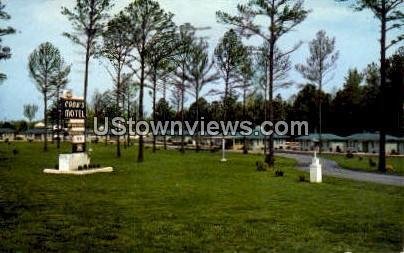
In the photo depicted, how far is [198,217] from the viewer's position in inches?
554

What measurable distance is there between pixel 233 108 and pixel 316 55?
35740 mm

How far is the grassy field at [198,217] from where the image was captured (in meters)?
10.7

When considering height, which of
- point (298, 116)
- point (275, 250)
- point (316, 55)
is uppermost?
point (316, 55)

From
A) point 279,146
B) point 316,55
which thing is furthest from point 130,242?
point 279,146

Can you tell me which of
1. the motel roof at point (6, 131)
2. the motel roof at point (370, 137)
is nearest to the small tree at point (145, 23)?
the motel roof at point (370, 137)

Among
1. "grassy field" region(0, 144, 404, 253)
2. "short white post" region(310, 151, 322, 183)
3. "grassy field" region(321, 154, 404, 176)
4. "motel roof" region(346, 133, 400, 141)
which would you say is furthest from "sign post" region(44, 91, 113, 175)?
"motel roof" region(346, 133, 400, 141)

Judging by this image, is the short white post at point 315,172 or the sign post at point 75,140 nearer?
the short white post at point 315,172

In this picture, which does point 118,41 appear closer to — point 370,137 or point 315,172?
point 315,172

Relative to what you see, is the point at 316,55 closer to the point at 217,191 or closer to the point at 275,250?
the point at 217,191

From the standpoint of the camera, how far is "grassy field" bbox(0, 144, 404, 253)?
10.7 m

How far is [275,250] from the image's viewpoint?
10.2 metres

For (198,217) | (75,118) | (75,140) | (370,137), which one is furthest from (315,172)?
(370,137)

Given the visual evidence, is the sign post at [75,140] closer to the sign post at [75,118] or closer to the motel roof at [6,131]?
the sign post at [75,118]

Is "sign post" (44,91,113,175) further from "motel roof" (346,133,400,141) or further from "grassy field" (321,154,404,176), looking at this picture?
"motel roof" (346,133,400,141)
